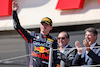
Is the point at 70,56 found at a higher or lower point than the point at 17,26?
lower

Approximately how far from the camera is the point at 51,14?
19.9 ft

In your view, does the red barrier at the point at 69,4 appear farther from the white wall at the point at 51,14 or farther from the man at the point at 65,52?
the man at the point at 65,52

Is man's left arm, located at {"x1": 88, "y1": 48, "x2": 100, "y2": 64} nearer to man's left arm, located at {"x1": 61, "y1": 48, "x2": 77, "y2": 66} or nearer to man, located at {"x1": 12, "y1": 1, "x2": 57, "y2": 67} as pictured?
man's left arm, located at {"x1": 61, "y1": 48, "x2": 77, "y2": 66}

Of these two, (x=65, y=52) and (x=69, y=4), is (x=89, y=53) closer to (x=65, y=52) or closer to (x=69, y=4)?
(x=65, y=52)

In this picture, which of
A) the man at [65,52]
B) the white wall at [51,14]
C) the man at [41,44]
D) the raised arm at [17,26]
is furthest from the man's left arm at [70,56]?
the white wall at [51,14]

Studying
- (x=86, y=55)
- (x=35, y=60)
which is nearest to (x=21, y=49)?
(x=35, y=60)

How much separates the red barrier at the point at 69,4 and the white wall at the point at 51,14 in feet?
0.52

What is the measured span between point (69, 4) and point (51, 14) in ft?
2.05

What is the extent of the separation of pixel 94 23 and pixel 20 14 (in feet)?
5.94

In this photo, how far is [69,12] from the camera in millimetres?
5777

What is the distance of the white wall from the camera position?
557 cm

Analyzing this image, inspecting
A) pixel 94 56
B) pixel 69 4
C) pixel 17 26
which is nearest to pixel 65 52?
pixel 94 56

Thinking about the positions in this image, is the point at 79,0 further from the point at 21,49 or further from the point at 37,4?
the point at 21,49

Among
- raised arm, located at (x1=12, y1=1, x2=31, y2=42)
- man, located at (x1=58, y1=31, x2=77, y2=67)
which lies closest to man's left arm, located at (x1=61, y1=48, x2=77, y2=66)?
man, located at (x1=58, y1=31, x2=77, y2=67)
